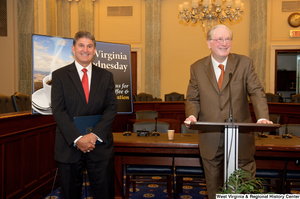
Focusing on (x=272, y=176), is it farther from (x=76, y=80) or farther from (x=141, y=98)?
(x=141, y=98)

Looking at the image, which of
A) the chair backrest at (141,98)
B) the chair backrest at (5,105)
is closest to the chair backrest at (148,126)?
the chair backrest at (5,105)

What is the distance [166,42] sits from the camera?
10141 millimetres

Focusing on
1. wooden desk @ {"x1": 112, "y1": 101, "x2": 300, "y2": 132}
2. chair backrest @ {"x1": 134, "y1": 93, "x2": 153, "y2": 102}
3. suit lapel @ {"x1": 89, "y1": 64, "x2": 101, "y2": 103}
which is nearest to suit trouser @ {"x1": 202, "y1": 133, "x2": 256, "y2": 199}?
suit lapel @ {"x1": 89, "y1": 64, "x2": 101, "y2": 103}

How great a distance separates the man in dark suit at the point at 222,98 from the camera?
2.01m

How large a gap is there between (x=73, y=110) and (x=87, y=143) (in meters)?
0.29

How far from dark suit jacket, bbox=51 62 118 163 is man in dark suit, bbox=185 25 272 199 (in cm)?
69

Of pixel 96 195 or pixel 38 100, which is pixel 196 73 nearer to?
pixel 96 195

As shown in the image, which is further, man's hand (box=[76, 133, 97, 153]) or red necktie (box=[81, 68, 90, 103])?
red necktie (box=[81, 68, 90, 103])

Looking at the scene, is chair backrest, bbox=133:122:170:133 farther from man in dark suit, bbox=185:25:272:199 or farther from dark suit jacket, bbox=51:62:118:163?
man in dark suit, bbox=185:25:272:199

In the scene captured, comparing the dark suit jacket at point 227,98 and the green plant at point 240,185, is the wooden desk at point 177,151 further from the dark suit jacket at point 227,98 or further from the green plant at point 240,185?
the green plant at point 240,185

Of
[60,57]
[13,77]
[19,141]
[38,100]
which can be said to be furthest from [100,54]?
[13,77]

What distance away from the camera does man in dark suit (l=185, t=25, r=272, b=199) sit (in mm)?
Result: 2008

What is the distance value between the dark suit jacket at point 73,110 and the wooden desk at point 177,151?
0.75m

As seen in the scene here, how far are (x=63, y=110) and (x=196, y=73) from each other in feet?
3.51
